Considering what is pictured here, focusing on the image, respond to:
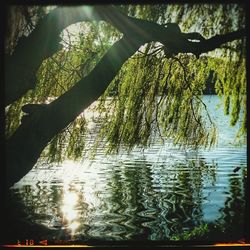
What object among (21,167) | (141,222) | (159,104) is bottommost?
(141,222)

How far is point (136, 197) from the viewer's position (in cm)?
511

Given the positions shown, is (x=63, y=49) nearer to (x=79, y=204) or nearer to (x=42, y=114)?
(x=42, y=114)

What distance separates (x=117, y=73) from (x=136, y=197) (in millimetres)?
2350

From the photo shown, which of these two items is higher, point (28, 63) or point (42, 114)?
point (28, 63)

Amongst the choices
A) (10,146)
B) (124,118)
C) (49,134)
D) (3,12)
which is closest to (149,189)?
(124,118)

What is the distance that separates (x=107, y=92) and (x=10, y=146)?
1182 millimetres

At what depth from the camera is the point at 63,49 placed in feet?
11.0

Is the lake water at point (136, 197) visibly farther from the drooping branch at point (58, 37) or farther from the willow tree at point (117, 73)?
the drooping branch at point (58, 37)

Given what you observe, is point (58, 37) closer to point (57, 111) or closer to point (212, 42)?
point (57, 111)

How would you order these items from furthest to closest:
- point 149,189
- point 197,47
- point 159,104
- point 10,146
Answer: point 149,189
point 159,104
point 197,47
point 10,146

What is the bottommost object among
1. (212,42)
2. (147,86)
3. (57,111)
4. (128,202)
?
(128,202)

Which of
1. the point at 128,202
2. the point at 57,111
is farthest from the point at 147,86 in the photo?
the point at 128,202

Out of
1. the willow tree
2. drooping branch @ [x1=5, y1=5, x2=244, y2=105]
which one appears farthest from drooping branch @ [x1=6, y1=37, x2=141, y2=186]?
drooping branch @ [x1=5, y1=5, x2=244, y2=105]

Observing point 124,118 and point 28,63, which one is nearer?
point 28,63
